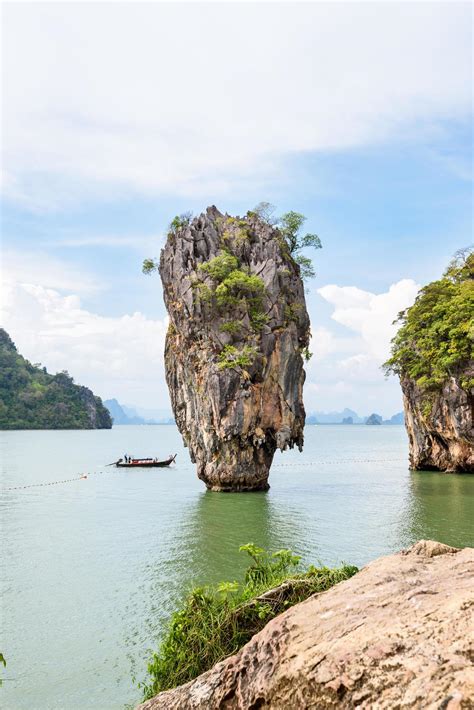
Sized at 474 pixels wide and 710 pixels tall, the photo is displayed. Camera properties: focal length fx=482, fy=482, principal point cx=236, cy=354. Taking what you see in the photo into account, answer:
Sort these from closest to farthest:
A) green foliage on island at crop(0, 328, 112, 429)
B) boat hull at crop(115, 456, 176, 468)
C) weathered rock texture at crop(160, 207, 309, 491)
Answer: weathered rock texture at crop(160, 207, 309, 491) → boat hull at crop(115, 456, 176, 468) → green foliage on island at crop(0, 328, 112, 429)

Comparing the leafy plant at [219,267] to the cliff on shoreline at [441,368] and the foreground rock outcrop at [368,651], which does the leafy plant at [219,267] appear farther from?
the foreground rock outcrop at [368,651]

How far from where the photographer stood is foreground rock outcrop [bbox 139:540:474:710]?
258 centimetres

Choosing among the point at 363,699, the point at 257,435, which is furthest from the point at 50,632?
the point at 257,435

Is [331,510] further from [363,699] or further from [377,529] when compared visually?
[363,699]

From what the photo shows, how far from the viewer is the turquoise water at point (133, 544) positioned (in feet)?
31.7

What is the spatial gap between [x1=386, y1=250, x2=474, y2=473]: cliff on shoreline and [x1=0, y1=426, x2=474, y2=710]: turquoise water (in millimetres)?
2649

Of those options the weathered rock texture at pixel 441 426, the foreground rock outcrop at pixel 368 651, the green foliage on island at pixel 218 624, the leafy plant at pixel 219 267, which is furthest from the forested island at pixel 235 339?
the foreground rock outcrop at pixel 368 651

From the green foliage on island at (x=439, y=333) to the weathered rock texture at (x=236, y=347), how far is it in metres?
9.59

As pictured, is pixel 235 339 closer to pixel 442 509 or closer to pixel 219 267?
pixel 219 267

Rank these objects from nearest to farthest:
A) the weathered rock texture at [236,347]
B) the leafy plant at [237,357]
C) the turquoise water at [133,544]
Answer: the turquoise water at [133,544] → the leafy plant at [237,357] → the weathered rock texture at [236,347]

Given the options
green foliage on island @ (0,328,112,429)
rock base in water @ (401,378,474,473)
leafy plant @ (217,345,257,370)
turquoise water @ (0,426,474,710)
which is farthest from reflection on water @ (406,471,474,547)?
green foliage on island @ (0,328,112,429)

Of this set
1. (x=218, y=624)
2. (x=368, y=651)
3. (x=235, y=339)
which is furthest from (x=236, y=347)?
(x=368, y=651)

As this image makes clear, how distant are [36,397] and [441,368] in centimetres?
11116

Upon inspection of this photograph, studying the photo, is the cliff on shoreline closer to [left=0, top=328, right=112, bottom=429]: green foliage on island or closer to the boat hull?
the boat hull
